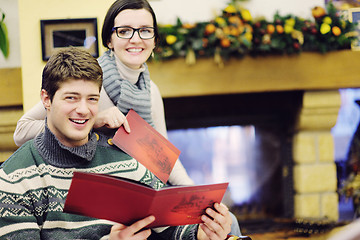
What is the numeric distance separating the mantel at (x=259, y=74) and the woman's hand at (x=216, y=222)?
1.40m

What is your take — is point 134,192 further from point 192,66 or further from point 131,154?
point 192,66

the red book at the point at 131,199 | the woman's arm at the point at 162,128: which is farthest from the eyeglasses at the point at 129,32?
the red book at the point at 131,199

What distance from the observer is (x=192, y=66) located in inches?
92.7

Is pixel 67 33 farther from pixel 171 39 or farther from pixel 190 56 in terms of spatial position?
pixel 190 56

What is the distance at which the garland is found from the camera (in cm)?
227

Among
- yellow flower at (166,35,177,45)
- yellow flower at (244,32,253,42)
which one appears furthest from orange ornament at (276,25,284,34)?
yellow flower at (166,35,177,45)

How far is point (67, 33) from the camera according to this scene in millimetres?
2090

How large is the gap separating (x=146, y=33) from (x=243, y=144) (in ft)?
5.34

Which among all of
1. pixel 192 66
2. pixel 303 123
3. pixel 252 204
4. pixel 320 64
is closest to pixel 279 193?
pixel 252 204

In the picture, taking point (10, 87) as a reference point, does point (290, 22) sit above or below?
above

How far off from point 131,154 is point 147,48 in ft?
1.24

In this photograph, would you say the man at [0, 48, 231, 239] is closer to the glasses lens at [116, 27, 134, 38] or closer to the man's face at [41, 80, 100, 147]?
the man's face at [41, 80, 100, 147]

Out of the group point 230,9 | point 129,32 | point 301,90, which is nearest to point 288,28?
point 230,9

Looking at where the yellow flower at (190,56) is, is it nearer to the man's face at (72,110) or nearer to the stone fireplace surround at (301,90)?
the stone fireplace surround at (301,90)
